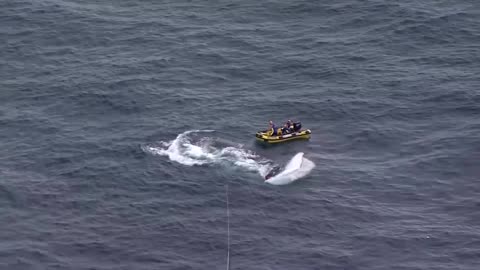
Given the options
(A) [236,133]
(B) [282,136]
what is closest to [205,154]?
(A) [236,133]

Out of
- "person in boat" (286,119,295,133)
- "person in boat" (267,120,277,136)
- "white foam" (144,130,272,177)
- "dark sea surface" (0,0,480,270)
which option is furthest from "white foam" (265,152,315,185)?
"person in boat" (267,120,277,136)

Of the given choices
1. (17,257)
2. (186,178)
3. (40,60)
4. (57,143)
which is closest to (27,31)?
(40,60)

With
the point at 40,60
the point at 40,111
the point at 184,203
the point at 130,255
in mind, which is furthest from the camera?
the point at 40,60

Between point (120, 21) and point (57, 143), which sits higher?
point (120, 21)

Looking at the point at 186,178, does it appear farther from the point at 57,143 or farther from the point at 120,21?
the point at 120,21

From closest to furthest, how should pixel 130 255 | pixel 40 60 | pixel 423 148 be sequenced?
pixel 130 255 < pixel 423 148 < pixel 40 60

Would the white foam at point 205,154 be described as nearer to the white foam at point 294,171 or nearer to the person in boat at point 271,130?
the white foam at point 294,171
